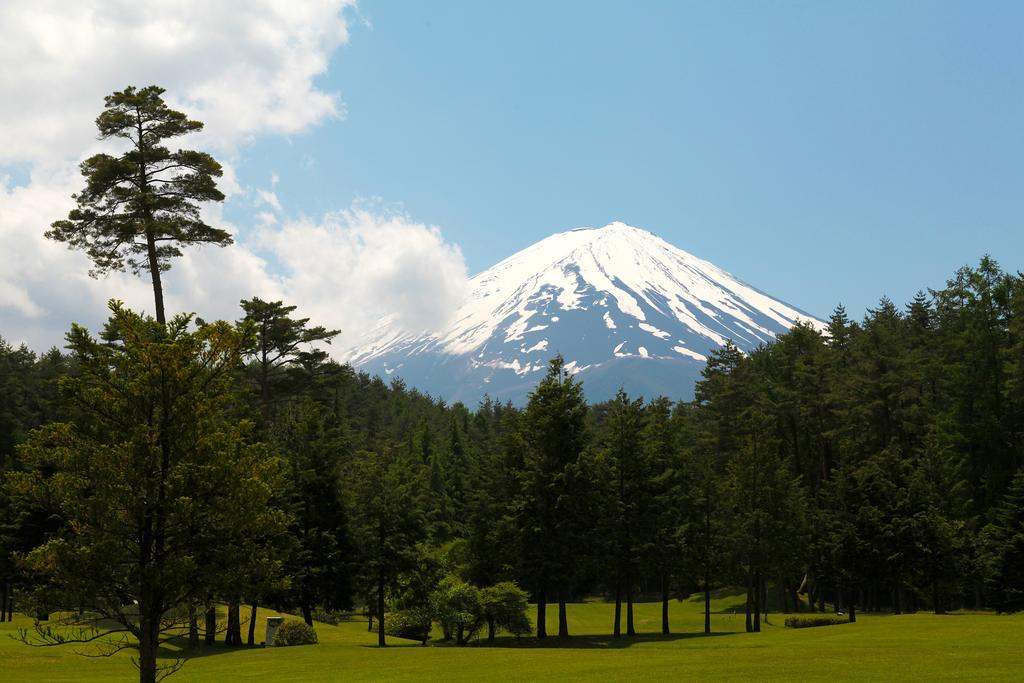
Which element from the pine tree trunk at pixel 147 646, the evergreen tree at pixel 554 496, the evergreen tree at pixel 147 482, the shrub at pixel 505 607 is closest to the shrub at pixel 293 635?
the shrub at pixel 505 607

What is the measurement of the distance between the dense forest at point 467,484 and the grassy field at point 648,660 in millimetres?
2124

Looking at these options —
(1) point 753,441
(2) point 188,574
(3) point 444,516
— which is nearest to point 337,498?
(1) point 753,441

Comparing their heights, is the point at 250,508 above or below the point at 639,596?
above

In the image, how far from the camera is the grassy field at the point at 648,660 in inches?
1011

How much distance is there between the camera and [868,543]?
54.0 m

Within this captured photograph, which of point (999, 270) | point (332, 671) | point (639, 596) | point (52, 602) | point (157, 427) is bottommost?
point (639, 596)

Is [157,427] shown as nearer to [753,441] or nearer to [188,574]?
[188,574]

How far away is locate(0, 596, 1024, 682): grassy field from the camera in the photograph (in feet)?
84.2

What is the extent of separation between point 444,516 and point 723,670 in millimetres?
68234

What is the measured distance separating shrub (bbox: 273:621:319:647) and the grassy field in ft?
8.25

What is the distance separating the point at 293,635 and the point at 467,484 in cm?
2289

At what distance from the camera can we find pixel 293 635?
44.6 m

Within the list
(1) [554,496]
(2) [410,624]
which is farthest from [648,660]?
(2) [410,624]

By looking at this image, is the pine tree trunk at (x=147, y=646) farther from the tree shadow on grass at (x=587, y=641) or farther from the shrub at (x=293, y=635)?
the tree shadow on grass at (x=587, y=641)
